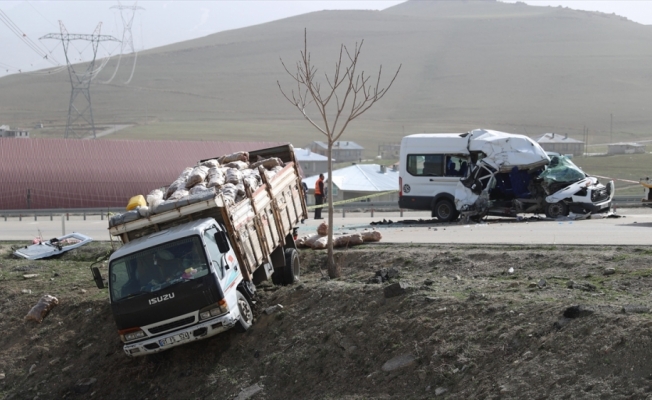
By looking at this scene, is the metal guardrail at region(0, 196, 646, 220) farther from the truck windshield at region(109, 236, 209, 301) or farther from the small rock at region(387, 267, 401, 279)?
the truck windshield at region(109, 236, 209, 301)

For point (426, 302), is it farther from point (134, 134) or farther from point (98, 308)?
point (134, 134)

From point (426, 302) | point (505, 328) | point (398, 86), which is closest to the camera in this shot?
point (505, 328)

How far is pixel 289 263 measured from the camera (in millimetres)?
14453

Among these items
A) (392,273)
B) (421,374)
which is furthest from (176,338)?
(392,273)

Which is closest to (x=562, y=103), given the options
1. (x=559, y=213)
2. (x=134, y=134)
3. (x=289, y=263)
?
(x=134, y=134)

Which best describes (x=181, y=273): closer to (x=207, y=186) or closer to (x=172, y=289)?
(x=172, y=289)

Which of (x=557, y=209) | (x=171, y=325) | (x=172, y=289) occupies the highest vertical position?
(x=172, y=289)

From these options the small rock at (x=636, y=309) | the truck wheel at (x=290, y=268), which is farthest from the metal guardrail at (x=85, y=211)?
the small rock at (x=636, y=309)

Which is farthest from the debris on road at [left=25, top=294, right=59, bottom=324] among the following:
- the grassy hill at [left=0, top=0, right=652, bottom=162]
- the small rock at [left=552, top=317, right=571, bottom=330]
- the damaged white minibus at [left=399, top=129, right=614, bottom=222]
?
the grassy hill at [left=0, top=0, right=652, bottom=162]

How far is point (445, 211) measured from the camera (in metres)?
23.7

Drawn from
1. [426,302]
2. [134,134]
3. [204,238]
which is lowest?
Answer: [134,134]

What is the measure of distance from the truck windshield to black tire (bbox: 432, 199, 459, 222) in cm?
1370

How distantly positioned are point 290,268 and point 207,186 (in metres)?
2.26

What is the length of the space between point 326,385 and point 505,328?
7.75 ft
